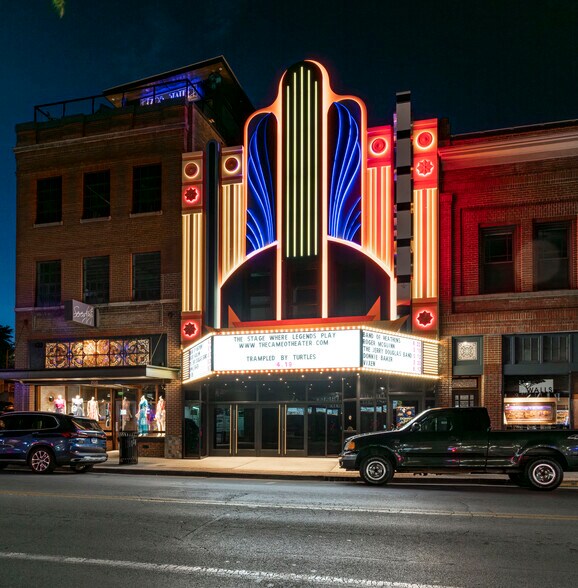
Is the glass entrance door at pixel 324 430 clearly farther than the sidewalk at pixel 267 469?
Yes

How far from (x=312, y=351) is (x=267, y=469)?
12.0 ft

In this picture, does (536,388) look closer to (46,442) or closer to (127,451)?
(127,451)

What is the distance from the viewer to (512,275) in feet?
73.9

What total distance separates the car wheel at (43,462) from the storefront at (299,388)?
5.52 meters

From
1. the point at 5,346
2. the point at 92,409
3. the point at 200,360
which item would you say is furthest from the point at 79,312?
the point at 5,346

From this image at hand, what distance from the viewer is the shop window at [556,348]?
Result: 853 inches

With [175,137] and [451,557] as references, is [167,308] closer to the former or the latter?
[175,137]

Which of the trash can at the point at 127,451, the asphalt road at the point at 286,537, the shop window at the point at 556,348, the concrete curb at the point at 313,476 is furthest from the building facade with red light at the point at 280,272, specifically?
the asphalt road at the point at 286,537

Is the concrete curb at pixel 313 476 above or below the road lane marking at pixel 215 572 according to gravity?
below

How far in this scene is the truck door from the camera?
1555cm

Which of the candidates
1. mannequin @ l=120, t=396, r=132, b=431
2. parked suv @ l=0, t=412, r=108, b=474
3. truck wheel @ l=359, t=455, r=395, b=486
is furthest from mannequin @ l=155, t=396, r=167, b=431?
truck wheel @ l=359, t=455, r=395, b=486

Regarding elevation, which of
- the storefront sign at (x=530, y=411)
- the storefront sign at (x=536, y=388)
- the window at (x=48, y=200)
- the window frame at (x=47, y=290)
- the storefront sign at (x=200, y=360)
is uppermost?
the window at (x=48, y=200)

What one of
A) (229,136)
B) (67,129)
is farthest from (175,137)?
(229,136)

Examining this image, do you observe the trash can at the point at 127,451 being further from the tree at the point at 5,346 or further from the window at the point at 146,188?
the tree at the point at 5,346
